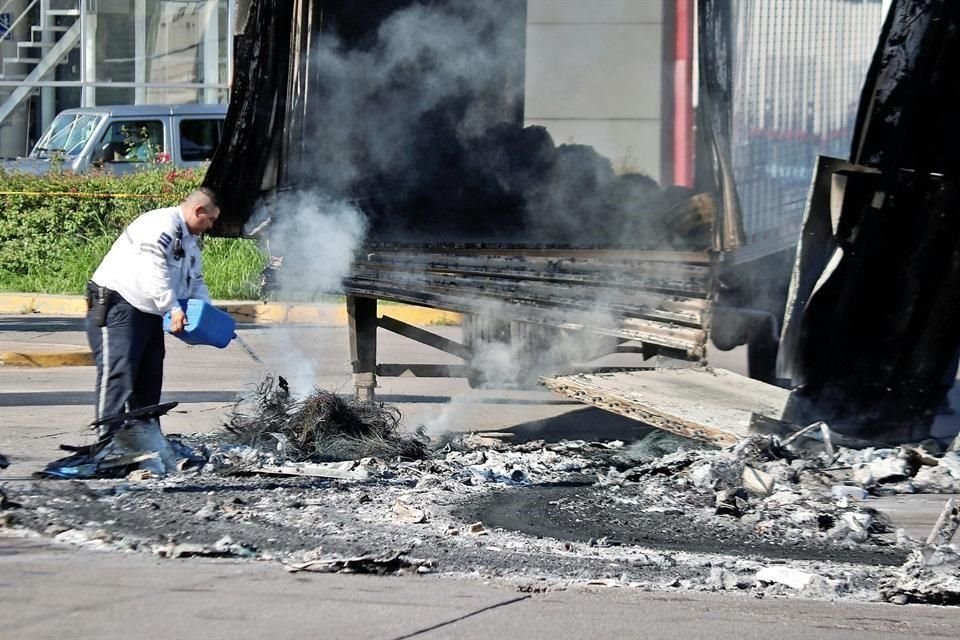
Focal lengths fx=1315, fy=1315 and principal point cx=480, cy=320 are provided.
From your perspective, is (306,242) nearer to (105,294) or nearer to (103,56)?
(105,294)

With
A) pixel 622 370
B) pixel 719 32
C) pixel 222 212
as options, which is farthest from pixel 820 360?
pixel 222 212

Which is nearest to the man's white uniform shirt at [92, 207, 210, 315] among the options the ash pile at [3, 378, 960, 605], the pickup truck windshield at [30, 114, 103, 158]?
the ash pile at [3, 378, 960, 605]

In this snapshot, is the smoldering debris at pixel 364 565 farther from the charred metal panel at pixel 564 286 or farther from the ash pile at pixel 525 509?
the charred metal panel at pixel 564 286

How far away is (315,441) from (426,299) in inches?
43.7

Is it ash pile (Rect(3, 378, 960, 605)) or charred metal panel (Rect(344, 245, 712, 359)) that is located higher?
charred metal panel (Rect(344, 245, 712, 359))

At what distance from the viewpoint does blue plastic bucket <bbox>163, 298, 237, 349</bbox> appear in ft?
20.4

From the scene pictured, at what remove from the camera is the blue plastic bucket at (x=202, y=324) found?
6.23m

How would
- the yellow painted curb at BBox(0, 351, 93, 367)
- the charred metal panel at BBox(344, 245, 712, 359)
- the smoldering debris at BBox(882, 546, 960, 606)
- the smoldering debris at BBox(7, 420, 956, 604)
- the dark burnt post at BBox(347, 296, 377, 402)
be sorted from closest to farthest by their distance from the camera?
the smoldering debris at BBox(882, 546, 960, 606)
the smoldering debris at BBox(7, 420, 956, 604)
the charred metal panel at BBox(344, 245, 712, 359)
the dark burnt post at BBox(347, 296, 377, 402)
the yellow painted curb at BBox(0, 351, 93, 367)

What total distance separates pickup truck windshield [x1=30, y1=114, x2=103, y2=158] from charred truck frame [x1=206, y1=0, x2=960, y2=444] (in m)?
8.90

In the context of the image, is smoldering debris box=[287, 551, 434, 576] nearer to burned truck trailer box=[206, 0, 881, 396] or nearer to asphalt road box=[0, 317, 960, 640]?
asphalt road box=[0, 317, 960, 640]

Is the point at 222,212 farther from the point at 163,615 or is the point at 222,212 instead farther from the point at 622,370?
the point at 163,615

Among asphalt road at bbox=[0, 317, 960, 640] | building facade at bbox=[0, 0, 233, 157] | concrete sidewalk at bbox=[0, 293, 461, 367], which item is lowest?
Answer: asphalt road at bbox=[0, 317, 960, 640]

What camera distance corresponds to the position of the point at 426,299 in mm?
7254

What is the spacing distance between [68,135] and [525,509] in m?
12.7
